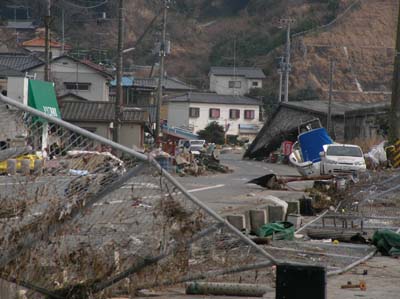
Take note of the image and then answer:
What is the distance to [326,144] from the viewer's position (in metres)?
37.3

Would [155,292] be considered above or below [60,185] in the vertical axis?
below

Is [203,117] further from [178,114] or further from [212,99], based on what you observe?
[178,114]

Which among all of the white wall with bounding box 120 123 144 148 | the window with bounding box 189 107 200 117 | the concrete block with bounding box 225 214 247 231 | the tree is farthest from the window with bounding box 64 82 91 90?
the concrete block with bounding box 225 214 247 231

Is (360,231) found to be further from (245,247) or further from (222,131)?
(222,131)

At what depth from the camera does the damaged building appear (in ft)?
203

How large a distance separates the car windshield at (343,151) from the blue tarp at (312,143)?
0.36m

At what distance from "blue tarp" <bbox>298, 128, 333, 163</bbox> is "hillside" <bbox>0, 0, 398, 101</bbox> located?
63553mm

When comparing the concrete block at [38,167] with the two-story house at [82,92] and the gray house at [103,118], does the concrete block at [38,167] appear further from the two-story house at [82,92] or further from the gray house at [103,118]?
the two-story house at [82,92]

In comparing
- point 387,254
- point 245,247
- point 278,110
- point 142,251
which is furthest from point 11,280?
point 278,110

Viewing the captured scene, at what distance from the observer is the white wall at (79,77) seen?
69312 mm

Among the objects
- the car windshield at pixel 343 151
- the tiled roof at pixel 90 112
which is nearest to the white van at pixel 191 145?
the tiled roof at pixel 90 112

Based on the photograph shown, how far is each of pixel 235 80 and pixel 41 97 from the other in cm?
7579

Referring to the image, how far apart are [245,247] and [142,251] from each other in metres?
1.23

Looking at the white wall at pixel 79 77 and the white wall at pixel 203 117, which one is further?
the white wall at pixel 203 117
